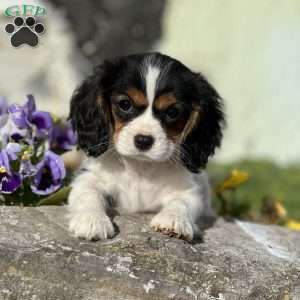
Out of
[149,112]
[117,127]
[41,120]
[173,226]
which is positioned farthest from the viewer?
[41,120]

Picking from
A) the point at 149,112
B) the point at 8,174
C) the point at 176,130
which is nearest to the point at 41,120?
the point at 8,174

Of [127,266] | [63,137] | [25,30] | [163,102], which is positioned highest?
[25,30]

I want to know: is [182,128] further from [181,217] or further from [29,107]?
[29,107]

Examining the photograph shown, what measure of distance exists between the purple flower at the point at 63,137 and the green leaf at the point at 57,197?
1.30ft

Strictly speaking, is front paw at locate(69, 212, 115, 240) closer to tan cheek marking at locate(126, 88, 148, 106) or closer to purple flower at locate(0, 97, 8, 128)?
tan cheek marking at locate(126, 88, 148, 106)

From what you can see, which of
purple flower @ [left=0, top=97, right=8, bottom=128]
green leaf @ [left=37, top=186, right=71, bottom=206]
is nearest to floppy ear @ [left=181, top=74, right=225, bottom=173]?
green leaf @ [left=37, top=186, right=71, bottom=206]

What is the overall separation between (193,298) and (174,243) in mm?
382

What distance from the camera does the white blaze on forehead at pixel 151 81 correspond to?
13.1 ft

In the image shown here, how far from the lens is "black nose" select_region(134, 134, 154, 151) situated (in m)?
3.88

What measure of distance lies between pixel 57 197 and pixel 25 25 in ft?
4.05

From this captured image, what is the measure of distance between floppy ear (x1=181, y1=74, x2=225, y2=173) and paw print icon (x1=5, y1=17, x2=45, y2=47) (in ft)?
3.91

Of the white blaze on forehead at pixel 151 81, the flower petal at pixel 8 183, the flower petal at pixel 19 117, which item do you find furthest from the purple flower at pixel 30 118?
the white blaze on forehead at pixel 151 81

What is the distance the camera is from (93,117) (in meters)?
4.27

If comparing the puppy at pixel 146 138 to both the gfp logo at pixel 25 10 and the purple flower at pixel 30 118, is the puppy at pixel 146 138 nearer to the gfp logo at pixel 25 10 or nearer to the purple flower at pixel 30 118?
the purple flower at pixel 30 118
